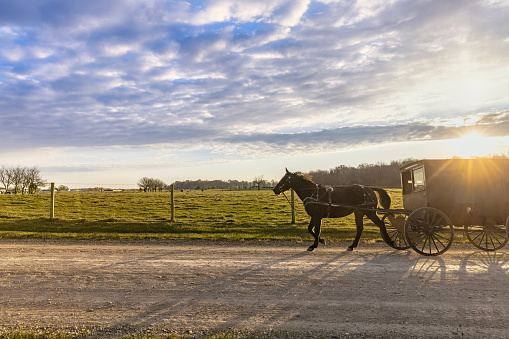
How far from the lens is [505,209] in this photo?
973 cm

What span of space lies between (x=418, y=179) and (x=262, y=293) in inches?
284

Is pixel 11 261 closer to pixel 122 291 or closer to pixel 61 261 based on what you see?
pixel 61 261

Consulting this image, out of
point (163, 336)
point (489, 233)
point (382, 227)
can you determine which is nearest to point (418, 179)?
point (382, 227)

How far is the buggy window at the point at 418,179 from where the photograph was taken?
34.0ft

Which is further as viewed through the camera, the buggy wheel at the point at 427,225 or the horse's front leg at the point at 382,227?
the horse's front leg at the point at 382,227

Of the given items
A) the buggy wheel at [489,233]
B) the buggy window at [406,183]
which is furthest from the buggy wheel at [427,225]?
the buggy window at [406,183]

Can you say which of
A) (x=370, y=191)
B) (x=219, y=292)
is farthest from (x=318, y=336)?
(x=370, y=191)

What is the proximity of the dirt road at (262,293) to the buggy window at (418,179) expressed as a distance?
2.16 meters

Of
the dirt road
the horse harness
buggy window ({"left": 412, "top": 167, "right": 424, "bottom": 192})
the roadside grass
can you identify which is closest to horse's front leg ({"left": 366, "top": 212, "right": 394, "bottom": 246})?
the horse harness

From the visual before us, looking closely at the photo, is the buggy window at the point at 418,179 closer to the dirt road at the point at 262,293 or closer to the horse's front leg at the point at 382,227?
the horse's front leg at the point at 382,227

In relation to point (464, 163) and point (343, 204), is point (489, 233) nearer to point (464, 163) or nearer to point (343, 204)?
point (464, 163)

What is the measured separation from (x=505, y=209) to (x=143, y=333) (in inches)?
411

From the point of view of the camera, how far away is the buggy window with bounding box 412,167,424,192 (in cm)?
1036

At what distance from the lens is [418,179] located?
35.2ft
